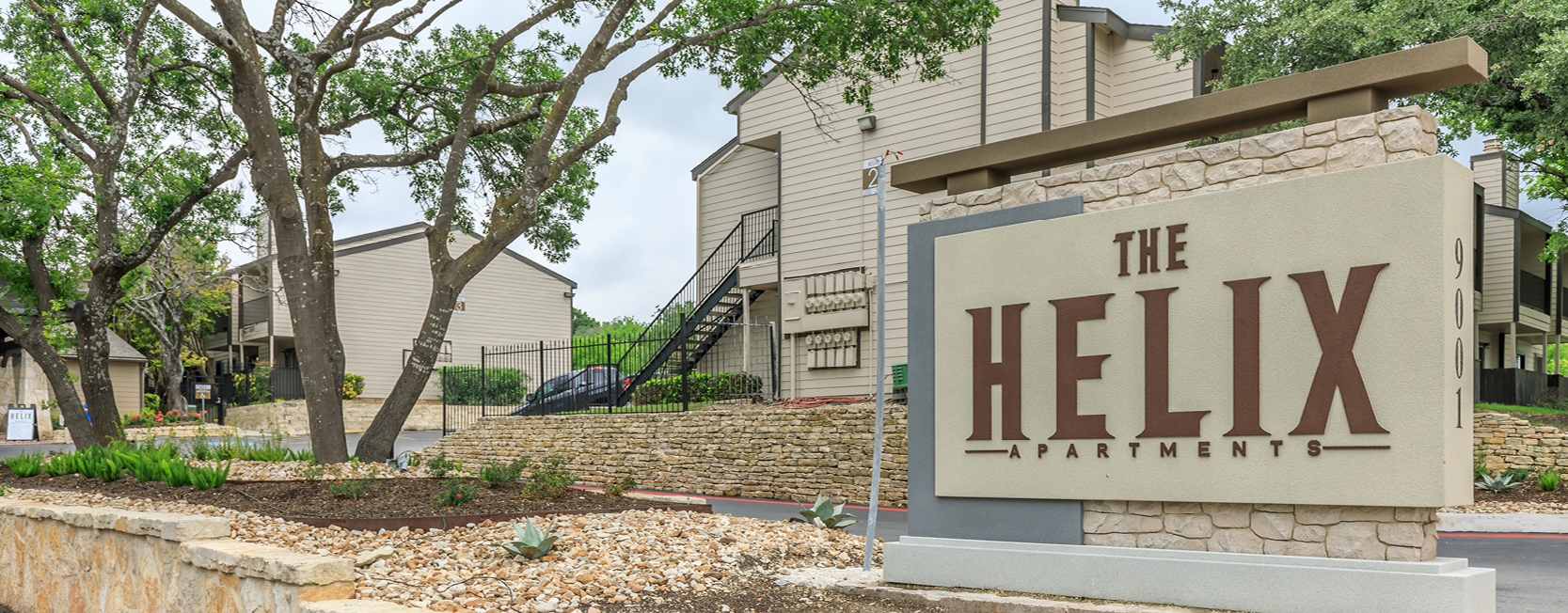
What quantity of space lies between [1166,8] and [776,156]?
29.0 ft

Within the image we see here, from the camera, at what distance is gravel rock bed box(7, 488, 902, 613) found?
6547mm

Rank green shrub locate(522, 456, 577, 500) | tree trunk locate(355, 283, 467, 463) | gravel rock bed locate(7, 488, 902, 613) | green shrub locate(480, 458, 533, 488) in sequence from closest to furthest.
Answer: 1. gravel rock bed locate(7, 488, 902, 613)
2. green shrub locate(522, 456, 577, 500)
3. green shrub locate(480, 458, 533, 488)
4. tree trunk locate(355, 283, 467, 463)

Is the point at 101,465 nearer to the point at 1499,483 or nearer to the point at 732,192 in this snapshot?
the point at 732,192

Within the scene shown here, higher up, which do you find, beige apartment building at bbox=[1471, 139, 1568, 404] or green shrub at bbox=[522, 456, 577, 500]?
beige apartment building at bbox=[1471, 139, 1568, 404]

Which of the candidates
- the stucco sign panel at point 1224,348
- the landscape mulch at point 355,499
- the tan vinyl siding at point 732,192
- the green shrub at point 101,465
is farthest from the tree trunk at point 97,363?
the stucco sign panel at point 1224,348

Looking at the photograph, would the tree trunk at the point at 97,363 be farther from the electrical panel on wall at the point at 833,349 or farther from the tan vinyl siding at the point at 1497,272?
the tan vinyl siding at the point at 1497,272

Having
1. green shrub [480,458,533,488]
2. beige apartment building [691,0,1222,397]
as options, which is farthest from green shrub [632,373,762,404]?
green shrub [480,458,533,488]

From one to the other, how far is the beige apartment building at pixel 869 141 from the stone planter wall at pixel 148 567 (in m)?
12.0

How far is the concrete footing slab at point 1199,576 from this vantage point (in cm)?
516

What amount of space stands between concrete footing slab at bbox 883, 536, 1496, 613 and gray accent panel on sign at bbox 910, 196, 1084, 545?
0.33 ft

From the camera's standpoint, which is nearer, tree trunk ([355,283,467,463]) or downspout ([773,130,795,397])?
tree trunk ([355,283,467,463])

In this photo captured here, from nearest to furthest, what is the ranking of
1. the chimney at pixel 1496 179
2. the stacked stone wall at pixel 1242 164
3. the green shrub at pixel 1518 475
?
the stacked stone wall at pixel 1242 164 < the green shrub at pixel 1518 475 < the chimney at pixel 1496 179

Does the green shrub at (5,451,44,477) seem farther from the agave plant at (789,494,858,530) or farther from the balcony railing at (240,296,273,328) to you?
the balcony railing at (240,296,273,328)

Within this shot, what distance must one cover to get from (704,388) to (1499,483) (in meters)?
12.7
